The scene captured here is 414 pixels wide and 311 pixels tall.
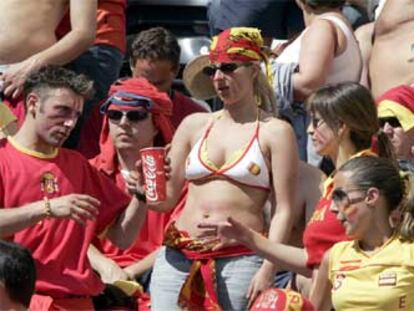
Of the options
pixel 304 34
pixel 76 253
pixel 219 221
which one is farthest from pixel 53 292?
pixel 304 34

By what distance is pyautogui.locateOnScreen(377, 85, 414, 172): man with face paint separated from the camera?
7.72 meters

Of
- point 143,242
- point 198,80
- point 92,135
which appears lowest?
point 143,242

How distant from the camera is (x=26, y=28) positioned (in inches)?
354

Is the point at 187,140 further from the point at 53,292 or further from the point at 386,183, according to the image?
the point at 386,183

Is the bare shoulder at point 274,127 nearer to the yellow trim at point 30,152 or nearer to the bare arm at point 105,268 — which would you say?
the yellow trim at point 30,152

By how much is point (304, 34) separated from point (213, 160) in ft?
4.76

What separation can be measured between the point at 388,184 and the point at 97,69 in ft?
9.62

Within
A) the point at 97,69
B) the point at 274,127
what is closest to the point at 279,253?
the point at 274,127

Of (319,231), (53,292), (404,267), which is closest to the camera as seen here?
(404,267)

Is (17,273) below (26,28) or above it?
below

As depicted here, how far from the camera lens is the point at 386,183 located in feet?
22.0

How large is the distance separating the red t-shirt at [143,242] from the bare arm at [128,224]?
1.83 feet

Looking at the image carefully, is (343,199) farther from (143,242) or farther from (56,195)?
(143,242)

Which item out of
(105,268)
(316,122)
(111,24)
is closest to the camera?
(316,122)
